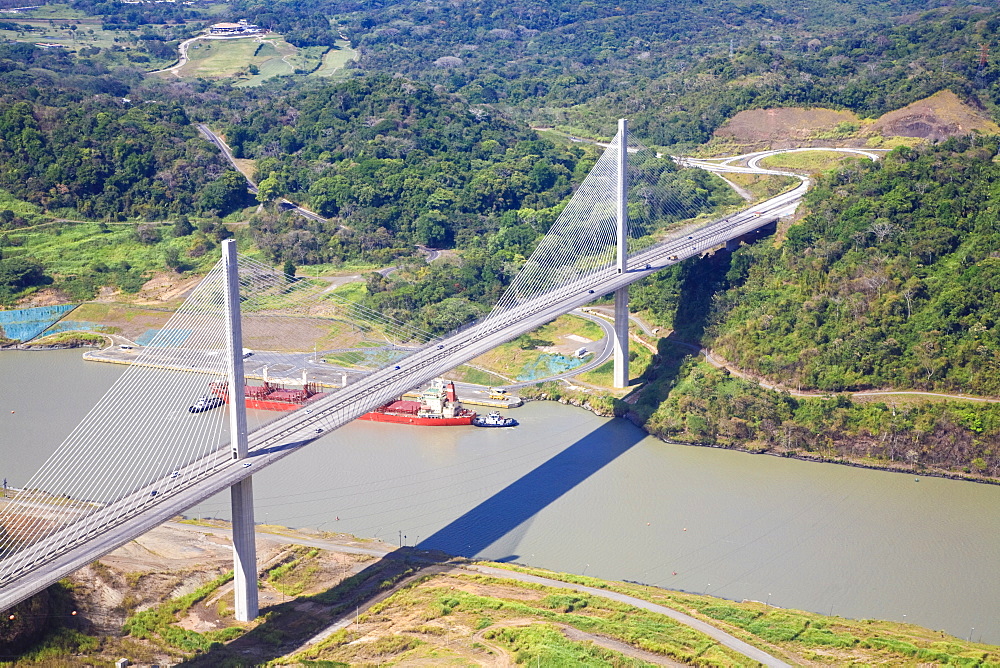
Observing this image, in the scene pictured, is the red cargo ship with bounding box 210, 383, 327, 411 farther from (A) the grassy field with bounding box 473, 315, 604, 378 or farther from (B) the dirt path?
(B) the dirt path

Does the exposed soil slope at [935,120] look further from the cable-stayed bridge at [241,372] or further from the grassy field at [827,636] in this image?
the grassy field at [827,636]

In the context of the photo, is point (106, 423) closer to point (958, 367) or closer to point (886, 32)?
point (958, 367)

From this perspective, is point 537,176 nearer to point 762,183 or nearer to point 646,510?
point 762,183

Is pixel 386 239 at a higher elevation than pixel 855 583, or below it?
higher

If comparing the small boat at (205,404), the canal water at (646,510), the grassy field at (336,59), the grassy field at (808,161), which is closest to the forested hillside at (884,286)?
the canal water at (646,510)

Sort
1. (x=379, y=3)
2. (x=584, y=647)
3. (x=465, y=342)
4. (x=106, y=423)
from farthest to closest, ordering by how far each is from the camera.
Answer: (x=379, y=3) < (x=465, y=342) < (x=106, y=423) < (x=584, y=647)

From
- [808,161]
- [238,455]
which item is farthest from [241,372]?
[808,161]

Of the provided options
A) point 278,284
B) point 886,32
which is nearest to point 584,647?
point 278,284
